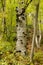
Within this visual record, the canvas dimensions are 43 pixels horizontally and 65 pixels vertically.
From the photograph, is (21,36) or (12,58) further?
(21,36)

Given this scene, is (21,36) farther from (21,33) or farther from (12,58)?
(12,58)

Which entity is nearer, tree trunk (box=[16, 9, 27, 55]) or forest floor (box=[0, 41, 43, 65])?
forest floor (box=[0, 41, 43, 65])

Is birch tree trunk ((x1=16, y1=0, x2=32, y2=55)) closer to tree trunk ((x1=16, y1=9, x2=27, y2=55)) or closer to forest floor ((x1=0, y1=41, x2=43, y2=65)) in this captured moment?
tree trunk ((x1=16, y1=9, x2=27, y2=55))

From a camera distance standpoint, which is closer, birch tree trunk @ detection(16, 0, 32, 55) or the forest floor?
the forest floor

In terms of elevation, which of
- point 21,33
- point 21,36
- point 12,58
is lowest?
point 12,58

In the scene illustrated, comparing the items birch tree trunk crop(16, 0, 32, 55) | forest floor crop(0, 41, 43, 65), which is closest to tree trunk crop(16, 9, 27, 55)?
birch tree trunk crop(16, 0, 32, 55)

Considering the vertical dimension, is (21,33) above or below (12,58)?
above

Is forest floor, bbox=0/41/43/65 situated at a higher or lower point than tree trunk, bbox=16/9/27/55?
lower

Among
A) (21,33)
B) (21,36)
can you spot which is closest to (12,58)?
(21,36)

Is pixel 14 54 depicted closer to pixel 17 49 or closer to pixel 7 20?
pixel 17 49

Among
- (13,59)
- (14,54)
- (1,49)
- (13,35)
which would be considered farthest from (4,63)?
(13,35)

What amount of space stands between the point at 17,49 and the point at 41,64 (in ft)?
5.30

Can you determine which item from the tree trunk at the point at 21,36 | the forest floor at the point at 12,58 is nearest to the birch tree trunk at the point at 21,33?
the tree trunk at the point at 21,36

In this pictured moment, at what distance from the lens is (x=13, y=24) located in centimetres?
1855
